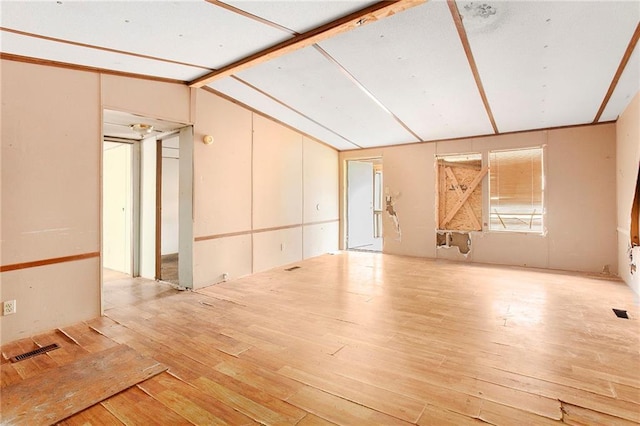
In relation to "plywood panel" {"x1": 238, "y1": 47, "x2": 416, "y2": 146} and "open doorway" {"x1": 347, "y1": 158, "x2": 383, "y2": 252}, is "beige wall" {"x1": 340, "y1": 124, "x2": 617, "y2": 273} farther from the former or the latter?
"open doorway" {"x1": 347, "y1": 158, "x2": 383, "y2": 252}

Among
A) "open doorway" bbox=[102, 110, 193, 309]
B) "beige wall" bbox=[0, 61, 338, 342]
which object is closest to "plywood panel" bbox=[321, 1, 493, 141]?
"beige wall" bbox=[0, 61, 338, 342]

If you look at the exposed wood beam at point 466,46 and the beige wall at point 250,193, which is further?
the beige wall at point 250,193

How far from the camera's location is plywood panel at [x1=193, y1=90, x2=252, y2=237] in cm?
418

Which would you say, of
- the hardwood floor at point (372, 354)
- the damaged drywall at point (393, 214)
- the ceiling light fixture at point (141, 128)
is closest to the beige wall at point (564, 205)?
the damaged drywall at point (393, 214)

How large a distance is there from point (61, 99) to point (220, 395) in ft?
10.3

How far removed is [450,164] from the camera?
6.50 metres

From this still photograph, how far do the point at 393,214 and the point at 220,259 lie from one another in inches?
160

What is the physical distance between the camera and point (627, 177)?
422 cm

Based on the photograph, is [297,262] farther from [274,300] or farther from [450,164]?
[450,164]

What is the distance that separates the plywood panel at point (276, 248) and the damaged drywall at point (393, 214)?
2.19 meters

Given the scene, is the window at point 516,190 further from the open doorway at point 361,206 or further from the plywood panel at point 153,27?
the plywood panel at point 153,27

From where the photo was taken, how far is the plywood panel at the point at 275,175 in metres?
5.11

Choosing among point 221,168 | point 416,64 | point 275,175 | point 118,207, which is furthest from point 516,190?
point 118,207

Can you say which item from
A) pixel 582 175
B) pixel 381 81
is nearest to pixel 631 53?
pixel 381 81
